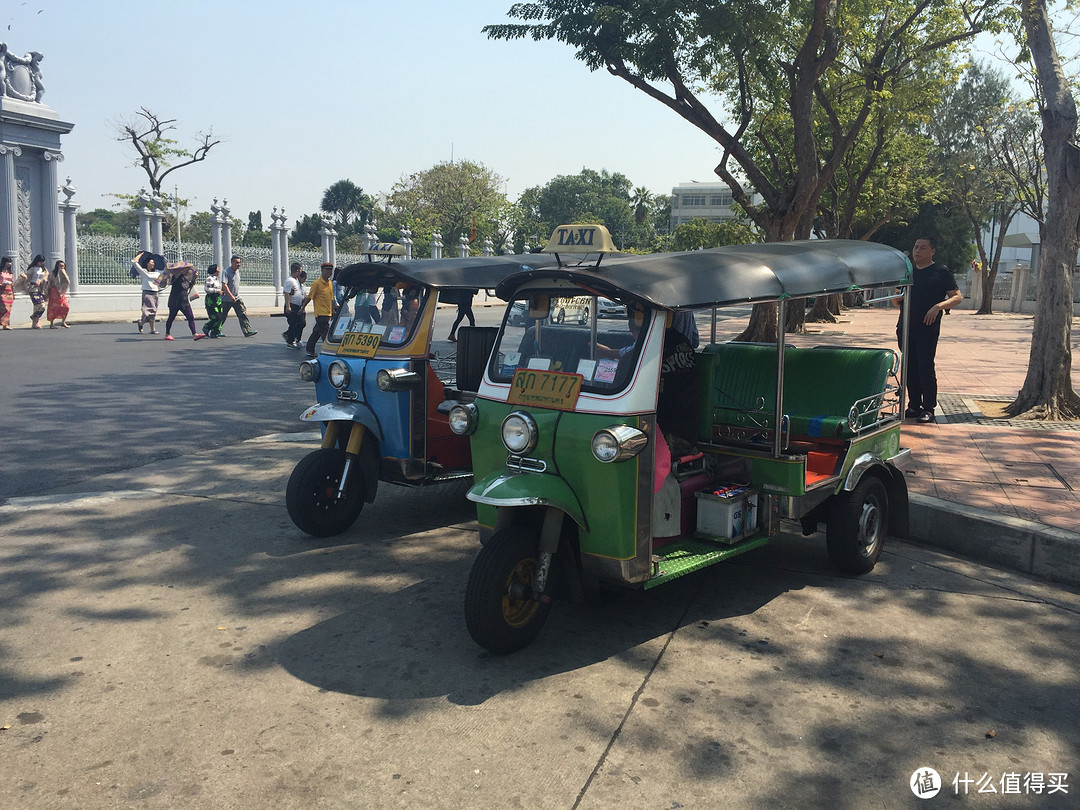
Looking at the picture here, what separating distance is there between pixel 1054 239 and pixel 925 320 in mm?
1690

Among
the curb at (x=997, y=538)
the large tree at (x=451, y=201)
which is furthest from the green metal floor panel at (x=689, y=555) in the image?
the large tree at (x=451, y=201)

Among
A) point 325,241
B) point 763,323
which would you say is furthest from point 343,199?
point 763,323

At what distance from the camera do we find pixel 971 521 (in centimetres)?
590

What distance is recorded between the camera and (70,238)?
90.3 ft

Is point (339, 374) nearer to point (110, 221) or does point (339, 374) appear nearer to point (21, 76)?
point (21, 76)

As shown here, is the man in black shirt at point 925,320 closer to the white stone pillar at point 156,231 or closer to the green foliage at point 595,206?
the white stone pillar at point 156,231

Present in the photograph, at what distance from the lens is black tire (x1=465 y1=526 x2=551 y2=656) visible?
13.2 feet

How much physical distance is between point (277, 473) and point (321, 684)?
394 centimetres

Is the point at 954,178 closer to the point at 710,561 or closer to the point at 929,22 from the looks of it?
the point at 929,22

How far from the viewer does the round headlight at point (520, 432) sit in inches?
172

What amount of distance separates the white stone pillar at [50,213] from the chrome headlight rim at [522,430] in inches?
1056

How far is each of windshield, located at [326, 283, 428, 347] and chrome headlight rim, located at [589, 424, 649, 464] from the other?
2.64 meters

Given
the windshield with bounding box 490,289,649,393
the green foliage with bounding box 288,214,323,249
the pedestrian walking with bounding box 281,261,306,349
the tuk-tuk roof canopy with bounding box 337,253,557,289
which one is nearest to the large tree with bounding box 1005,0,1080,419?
the tuk-tuk roof canopy with bounding box 337,253,557,289

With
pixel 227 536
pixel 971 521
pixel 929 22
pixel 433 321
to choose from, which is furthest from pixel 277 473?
pixel 929 22
